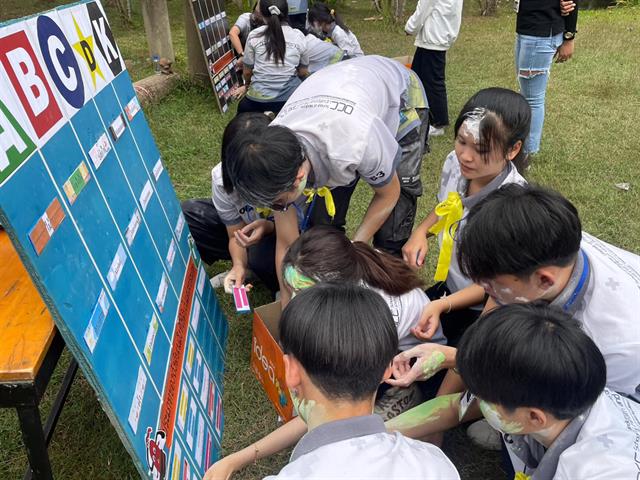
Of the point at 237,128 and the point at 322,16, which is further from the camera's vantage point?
the point at 322,16

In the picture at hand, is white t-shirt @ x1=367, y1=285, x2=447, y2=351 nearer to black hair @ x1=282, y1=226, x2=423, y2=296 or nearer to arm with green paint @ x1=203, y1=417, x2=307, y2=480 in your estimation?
black hair @ x1=282, y1=226, x2=423, y2=296

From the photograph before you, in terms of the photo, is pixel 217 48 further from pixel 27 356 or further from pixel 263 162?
pixel 27 356

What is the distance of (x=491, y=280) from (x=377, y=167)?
0.76 metres

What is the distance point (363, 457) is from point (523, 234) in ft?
2.37

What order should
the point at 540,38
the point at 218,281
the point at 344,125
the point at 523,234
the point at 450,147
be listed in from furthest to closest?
the point at 450,147 < the point at 540,38 < the point at 218,281 < the point at 344,125 < the point at 523,234

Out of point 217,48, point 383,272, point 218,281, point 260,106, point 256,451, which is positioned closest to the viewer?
point 256,451

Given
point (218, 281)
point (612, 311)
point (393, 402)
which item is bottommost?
point (218, 281)

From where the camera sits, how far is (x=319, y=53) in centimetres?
496

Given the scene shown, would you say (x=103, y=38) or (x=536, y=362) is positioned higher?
(x=103, y=38)

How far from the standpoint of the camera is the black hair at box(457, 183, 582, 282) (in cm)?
142

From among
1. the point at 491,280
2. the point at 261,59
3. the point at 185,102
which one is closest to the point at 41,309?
the point at 491,280

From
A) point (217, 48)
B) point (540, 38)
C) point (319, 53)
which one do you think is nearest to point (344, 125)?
point (540, 38)

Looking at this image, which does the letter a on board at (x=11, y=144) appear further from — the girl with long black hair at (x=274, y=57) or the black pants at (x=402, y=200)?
the girl with long black hair at (x=274, y=57)

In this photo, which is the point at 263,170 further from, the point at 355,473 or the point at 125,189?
the point at 355,473
